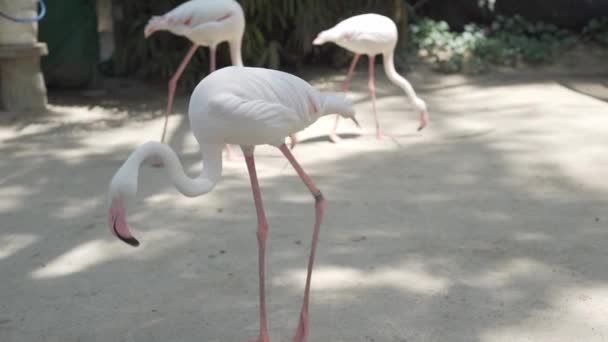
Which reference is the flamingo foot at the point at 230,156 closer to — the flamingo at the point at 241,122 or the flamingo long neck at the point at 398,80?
the flamingo long neck at the point at 398,80

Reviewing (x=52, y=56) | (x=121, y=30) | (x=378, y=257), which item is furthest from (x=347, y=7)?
(x=378, y=257)

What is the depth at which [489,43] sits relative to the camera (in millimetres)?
7840

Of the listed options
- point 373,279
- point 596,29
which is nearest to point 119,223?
point 373,279

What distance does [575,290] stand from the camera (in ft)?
9.51

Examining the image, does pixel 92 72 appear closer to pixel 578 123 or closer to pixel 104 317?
pixel 578 123

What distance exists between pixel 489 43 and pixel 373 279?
5.30 metres

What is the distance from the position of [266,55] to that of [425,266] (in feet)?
15.1

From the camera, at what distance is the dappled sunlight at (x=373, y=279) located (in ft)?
9.86

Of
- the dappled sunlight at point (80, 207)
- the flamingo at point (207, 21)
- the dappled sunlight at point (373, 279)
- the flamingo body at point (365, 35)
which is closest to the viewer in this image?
the dappled sunlight at point (373, 279)

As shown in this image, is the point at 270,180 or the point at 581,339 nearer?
the point at 581,339

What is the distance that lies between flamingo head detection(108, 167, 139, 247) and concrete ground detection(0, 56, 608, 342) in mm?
605

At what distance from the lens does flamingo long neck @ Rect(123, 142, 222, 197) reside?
2.36 meters

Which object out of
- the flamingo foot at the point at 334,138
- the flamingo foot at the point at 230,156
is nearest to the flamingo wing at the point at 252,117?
the flamingo foot at the point at 230,156

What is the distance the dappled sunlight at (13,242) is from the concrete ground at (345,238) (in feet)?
0.05
